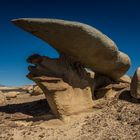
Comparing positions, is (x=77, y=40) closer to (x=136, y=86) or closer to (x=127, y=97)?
(x=136, y=86)

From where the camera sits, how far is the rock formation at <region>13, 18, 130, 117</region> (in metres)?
10.5

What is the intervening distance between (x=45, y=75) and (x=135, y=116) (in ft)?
10.9

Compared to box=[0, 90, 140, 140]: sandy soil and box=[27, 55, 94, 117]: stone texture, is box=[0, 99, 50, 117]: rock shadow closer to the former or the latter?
box=[0, 90, 140, 140]: sandy soil

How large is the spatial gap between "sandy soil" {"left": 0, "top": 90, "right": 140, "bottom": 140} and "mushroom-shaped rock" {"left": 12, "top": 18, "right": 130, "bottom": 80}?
1702mm

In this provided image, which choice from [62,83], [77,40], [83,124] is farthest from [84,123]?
[77,40]

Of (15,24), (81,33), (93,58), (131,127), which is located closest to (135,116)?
(131,127)

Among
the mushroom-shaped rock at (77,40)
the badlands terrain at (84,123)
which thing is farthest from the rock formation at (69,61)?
the badlands terrain at (84,123)

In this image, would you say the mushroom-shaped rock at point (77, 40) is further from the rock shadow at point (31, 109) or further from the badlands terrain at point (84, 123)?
the rock shadow at point (31, 109)

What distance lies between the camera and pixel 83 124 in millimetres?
10648

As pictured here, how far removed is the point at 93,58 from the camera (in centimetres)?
1169

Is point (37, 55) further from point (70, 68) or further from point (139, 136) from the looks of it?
point (139, 136)

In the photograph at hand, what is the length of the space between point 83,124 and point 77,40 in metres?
2.72

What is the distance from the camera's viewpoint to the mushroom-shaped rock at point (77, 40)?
A: 1029 cm

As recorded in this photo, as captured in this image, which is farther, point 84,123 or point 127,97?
point 127,97
